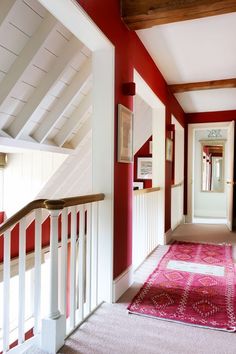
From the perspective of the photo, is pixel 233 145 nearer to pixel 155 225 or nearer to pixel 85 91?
pixel 155 225

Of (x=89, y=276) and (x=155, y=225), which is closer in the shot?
(x=89, y=276)

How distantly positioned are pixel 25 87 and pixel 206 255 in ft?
9.29

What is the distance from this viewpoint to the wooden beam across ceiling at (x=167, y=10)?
7.50 feet

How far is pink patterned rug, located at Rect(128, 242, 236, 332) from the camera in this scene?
6.99ft

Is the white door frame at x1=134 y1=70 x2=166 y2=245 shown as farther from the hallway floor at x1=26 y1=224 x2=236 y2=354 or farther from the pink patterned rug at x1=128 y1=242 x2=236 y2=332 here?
the hallway floor at x1=26 y1=224 x2=236 y2=354

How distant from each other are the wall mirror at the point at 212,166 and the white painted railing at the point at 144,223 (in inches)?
166

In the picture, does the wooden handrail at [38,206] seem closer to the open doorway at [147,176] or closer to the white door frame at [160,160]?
the open doorway at [147,176]

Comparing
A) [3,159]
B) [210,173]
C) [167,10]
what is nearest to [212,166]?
[210,173]

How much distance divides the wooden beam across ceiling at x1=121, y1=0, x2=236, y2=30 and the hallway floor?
90.9 inches

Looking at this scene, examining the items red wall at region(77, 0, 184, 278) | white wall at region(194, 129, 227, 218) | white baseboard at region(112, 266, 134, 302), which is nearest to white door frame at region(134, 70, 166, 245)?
red wall at region(77, 0, 184, 278)

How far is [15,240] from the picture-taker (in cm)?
440

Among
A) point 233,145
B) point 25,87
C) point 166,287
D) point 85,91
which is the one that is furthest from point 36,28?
point 233,145

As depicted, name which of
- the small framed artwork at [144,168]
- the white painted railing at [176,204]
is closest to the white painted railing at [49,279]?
the white painted railing at [176,204]

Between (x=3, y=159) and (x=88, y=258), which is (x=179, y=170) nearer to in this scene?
(x=3, y=159)
